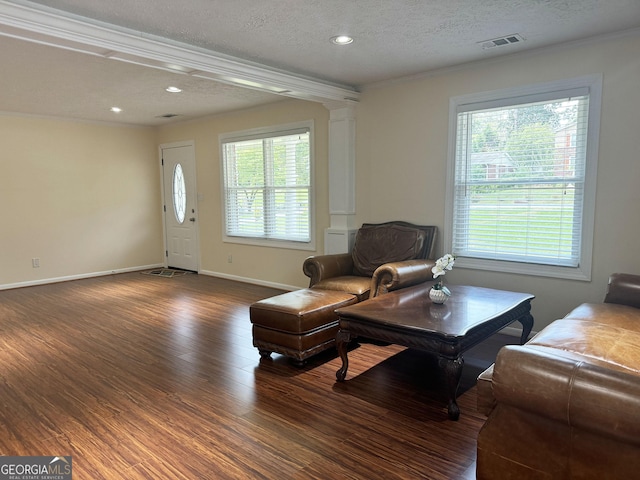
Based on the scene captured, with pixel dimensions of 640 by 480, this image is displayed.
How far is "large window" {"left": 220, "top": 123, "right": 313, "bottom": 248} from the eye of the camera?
5.48m

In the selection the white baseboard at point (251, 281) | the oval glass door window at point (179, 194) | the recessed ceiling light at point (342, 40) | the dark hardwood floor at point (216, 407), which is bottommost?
the dark hardwood floor at point (216, 407)

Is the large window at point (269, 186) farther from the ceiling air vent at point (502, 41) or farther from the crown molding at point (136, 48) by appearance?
the ceiling air vent at point (502, 41)

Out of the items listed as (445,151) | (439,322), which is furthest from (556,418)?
(445,151)

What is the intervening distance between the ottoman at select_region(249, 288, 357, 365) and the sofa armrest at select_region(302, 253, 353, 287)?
0.63 metres

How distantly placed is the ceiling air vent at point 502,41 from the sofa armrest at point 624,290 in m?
1.88

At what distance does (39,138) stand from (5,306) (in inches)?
96.6

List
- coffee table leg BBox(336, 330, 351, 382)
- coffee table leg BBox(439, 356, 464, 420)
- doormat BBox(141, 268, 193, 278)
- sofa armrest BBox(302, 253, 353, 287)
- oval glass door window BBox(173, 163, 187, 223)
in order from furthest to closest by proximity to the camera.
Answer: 1. oval glass door window BBox(173, 163, 187, 223)
2. doormat BBox(141, 268, 193, 278)
3. sofa armrest BBox(302, 253, 353, 287)
4. coffee table leg BBox(336, 330, 351, 382)
5. coffee table leg BBox(439, 356, 464, 420)

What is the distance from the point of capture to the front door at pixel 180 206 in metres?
7.00

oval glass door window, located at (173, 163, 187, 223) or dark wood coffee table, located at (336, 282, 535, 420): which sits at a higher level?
oval glass door window, located at (173, 163, 187, 223)

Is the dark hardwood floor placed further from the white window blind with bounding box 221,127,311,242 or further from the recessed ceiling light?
the recessed ceiling light

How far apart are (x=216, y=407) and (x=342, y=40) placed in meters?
2.69

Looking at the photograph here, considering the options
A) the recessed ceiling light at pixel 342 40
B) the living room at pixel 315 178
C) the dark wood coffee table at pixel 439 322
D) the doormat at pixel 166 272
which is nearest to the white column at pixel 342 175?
the living room at pixel 315 178

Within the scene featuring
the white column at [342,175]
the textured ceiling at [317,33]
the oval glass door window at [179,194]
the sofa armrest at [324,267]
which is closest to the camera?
the textured ceiling at [317,33]

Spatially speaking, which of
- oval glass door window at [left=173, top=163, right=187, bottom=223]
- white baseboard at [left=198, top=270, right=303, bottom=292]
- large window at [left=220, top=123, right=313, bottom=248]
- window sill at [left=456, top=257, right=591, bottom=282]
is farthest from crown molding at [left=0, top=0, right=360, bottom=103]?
oval glass door window at [left=173, top=163, right=187, bottom=223]
